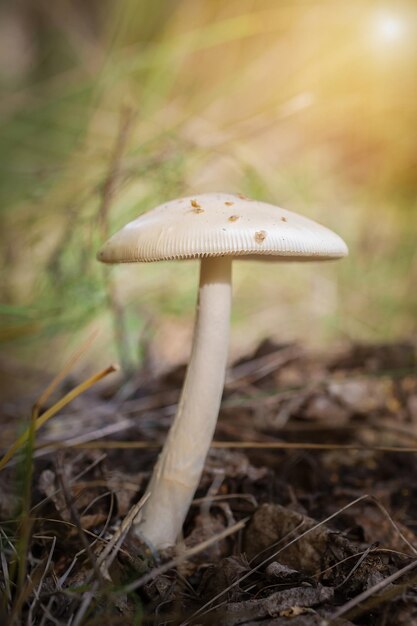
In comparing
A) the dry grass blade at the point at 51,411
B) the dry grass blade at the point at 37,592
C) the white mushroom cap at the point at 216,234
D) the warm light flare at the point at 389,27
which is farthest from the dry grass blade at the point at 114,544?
the warm light flare at the point at 389,27

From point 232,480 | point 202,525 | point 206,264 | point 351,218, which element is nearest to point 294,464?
point 232,480

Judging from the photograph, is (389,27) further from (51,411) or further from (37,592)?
(37,592)

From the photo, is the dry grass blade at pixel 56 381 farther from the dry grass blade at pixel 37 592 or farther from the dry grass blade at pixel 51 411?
the dry grass blade at pixel 37 592

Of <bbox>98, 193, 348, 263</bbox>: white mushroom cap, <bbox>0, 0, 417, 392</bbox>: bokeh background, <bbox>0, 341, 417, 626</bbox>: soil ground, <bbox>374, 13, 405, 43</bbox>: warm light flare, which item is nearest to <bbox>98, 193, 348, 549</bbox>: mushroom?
<bbox>98, 193, 348, 263</bbox>: white mushroom cap

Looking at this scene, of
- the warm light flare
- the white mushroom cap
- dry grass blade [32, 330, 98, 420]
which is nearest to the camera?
dry grass blade [32, 330, 98, 420]

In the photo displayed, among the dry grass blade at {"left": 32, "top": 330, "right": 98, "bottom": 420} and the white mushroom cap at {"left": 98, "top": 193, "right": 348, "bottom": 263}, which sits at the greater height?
the white mushroom cap at {"left": 98, "top": 193, "right": 348, "bottom": 263}

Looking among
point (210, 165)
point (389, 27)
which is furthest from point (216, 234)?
point (389, 27)

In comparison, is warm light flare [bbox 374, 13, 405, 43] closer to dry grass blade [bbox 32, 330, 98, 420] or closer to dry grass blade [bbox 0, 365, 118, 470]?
dry grass blade [bbox 32, 330, 98, 420]
